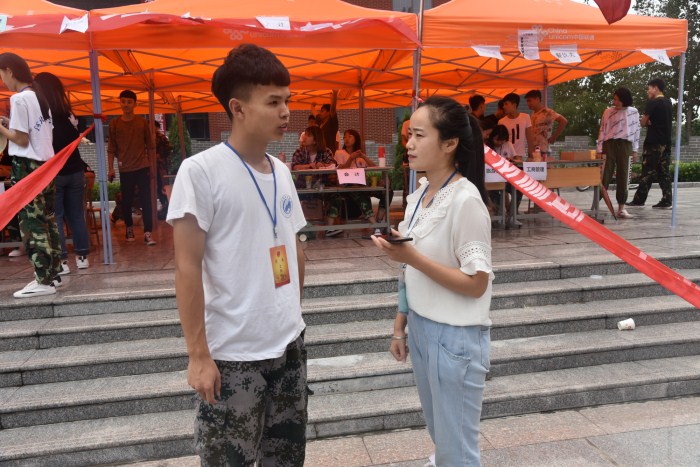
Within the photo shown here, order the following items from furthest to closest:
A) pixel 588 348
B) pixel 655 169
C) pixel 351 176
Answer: pixel 655 169, pixel 351 176, pixel 588 348

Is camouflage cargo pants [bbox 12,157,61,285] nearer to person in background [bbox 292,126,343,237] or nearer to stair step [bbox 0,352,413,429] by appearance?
stair step [bbox 0,352,413,429]

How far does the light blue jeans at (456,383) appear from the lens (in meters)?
1.98

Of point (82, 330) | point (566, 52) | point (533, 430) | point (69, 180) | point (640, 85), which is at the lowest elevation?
point (533, 430)

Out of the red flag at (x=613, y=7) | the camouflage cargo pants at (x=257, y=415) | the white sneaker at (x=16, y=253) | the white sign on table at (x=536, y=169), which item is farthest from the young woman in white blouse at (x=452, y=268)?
the white sneaker at (x=16, y=253)

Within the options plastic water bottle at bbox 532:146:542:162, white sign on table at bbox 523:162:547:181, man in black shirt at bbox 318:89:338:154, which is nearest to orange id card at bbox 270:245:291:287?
white sign on table at bbox 523:162:547:181

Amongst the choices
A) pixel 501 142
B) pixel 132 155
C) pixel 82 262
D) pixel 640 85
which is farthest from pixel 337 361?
pixel 640 85

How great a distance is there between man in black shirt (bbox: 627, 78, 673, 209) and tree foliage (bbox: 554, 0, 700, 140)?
58.8 ft

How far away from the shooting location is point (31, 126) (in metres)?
4.49

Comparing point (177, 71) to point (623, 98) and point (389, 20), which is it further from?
point (623, 98)

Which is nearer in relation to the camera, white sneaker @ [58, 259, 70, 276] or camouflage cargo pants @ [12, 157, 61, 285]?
camouflage cargo pants @ [12, 157, 61, 285]

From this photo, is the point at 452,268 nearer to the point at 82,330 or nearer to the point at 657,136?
the point at 82,330

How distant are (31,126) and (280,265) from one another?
145 inches

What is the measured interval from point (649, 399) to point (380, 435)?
194 cm

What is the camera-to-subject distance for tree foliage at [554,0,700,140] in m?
24.2
